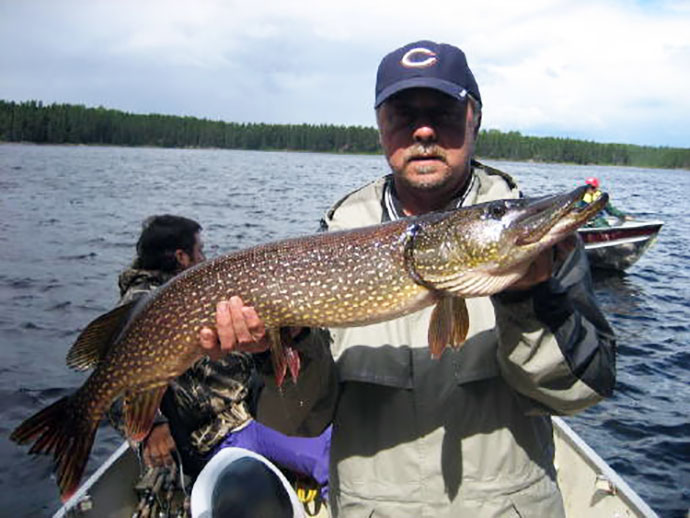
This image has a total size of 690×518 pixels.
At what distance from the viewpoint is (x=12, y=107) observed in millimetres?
81625

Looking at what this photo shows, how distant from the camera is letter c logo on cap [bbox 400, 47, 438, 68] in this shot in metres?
2.38

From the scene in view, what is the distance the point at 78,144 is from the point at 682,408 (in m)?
93.5

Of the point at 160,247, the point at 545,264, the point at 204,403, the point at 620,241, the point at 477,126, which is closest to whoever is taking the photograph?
the point at 545,264

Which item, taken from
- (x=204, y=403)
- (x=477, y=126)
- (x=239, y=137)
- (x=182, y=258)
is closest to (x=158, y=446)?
(x=204, y=403)

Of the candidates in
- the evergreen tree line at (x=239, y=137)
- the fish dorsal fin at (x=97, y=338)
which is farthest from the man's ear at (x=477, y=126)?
the evergreen tree line at (x=239, y=137)

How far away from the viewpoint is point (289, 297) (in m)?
2.27

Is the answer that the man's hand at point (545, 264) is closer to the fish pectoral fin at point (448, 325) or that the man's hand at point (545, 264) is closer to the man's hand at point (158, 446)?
the fish pectoral fin at point (448, 325)

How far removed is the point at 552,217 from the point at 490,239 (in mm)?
243

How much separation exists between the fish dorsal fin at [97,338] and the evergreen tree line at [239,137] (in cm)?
8776

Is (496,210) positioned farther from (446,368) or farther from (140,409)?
(140,409)

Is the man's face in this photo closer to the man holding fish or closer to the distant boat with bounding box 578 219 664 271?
the man holding fish

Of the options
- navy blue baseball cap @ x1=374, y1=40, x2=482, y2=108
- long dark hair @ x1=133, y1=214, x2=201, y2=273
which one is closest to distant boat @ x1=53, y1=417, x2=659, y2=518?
long dark hair @ x1=133, y1=214, x2=201, y2=273

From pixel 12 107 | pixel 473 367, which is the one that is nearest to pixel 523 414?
pixel 473 367

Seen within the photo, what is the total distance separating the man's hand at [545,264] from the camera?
1.94 metres
